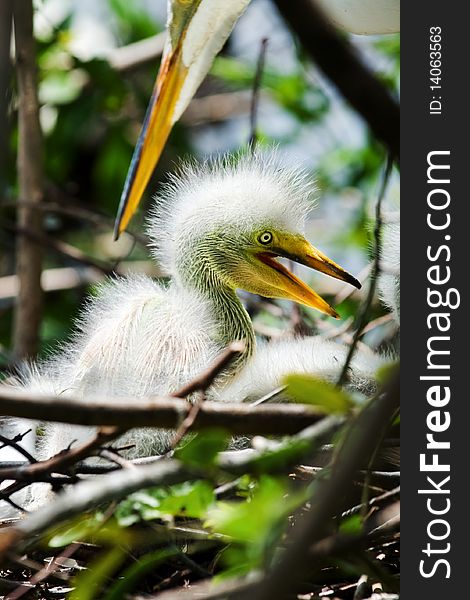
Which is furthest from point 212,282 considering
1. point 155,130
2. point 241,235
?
point 155,130

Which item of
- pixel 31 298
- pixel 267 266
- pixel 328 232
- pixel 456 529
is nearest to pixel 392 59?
pixel 328 232

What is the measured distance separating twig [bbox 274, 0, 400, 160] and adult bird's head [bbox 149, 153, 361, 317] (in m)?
0.93

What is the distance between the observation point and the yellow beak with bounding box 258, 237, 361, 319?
165cm

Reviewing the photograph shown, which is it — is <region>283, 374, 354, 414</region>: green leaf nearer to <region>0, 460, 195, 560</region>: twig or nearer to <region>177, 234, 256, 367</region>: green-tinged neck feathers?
<region>0, 460, 195, 560</region>: twig

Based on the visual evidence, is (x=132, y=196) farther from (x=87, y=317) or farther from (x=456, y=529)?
(x=456, y=529)

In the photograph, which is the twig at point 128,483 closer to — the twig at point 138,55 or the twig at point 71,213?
the twig at point 71,213

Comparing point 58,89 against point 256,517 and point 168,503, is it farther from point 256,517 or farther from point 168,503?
point 256,517

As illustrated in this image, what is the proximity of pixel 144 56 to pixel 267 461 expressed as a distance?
191cm

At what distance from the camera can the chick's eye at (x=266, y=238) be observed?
66.0 inches

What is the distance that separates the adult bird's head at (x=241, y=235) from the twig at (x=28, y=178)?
1.50 feet

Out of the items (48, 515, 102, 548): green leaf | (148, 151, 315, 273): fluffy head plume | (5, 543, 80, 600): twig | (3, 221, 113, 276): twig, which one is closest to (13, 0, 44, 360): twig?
(3, 221, 113, 276): twig

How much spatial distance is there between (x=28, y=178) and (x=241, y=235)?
0.68 metres

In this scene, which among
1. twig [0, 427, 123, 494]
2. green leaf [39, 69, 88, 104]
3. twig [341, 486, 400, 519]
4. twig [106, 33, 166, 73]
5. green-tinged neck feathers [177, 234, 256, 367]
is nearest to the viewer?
twig [0, 427, 123, 494]

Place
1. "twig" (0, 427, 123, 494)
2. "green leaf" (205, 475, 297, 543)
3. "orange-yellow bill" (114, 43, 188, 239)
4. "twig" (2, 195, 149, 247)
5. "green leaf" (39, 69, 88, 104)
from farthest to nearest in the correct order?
1. "green leaf" (39, 69, 88, 104)
2. "twig" (2, 195, 149, 247)
3. "orange-yellow bill" (114, 43, 188, 239)
4. "twig" (0, 427, 123, 494)
5. "green leaf" (205, 475, 297, 543)
